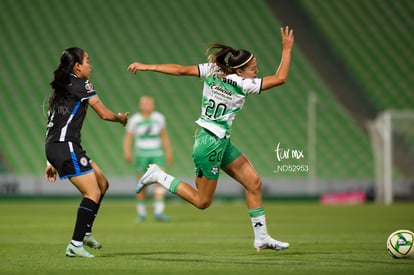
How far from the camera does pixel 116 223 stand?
46.8 ft

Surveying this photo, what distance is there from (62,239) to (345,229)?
4476 millimetres

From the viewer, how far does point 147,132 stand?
16250mm

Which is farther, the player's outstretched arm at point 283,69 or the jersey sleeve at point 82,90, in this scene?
the player's outstretched arm at point 283,69

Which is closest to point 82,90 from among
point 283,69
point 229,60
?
point 229,60

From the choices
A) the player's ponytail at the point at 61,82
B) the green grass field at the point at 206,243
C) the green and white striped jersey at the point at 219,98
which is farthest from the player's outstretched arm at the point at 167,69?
the green grass field at the point at 206,243

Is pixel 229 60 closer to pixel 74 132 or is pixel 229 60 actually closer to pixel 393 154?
pixel 74 132

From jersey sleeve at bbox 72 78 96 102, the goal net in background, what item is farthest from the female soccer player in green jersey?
the goal net in background

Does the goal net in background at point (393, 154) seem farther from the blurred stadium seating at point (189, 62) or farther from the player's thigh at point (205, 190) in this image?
the player's thigh at point (205, 190)

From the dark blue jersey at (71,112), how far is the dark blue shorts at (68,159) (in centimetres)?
7

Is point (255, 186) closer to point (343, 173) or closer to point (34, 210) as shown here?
point (34, 210)

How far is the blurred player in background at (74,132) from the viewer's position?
8086mm

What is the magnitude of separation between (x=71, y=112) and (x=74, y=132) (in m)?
0.22

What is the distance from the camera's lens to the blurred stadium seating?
23.7 metres

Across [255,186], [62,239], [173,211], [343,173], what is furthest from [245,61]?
[343,173]
